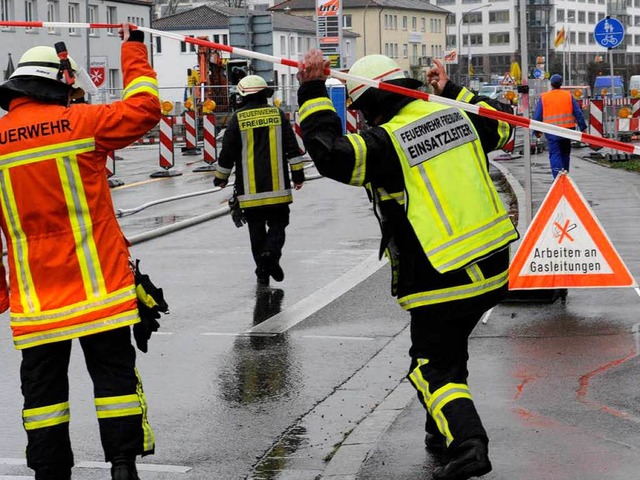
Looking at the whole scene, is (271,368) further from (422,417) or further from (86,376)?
(422,417)

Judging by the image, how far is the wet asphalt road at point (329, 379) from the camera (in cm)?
582

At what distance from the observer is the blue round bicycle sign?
87.6 feet

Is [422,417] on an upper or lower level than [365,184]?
lower

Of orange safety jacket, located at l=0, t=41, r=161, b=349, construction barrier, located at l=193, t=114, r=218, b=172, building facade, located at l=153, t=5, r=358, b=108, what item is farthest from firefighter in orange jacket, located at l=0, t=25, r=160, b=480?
building facade, located at l=153, t=5, r=358, b=108

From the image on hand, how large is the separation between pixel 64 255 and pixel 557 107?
16671mm

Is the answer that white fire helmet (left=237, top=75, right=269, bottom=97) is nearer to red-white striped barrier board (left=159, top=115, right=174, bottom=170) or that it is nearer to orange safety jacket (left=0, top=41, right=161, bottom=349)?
orange safety jacket (left=0, top=41, right=161, bottom=349)

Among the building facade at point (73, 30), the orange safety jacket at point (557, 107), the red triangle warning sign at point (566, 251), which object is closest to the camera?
the red triangle warning sign at point (566, 251)

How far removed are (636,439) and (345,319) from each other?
158 inches

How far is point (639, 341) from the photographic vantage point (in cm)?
827

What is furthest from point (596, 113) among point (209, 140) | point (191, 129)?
point (191, 129)

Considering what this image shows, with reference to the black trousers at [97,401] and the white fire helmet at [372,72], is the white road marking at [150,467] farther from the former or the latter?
the white fire helmet at [372,72]

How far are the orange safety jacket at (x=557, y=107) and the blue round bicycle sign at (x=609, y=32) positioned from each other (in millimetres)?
6195

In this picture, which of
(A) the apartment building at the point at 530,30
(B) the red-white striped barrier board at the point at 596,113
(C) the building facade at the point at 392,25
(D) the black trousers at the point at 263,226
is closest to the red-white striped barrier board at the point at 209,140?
(B) the red-white striped barrier board at the point at 596,113

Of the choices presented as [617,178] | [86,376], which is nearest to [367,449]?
[86,376]
